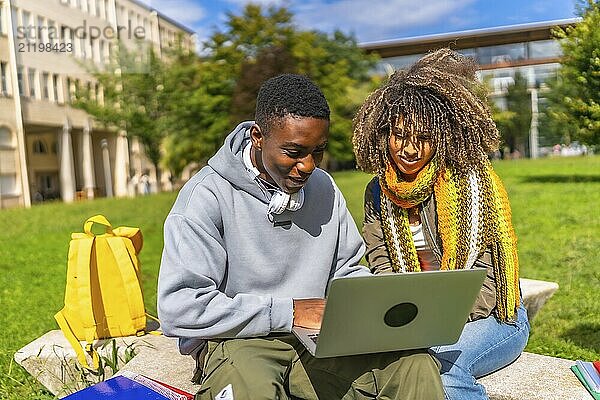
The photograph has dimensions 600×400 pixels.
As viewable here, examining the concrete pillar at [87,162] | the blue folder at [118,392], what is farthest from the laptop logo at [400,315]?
the concrete pillar at [87,162]

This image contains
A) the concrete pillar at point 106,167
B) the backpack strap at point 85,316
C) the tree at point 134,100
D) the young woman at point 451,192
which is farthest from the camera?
the concrete pillar at point 106,167

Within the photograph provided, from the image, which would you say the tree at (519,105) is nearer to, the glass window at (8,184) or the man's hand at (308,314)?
the glass window at (8,184)

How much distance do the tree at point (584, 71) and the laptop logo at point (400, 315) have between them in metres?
11.4

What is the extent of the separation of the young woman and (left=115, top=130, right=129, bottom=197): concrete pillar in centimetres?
3728

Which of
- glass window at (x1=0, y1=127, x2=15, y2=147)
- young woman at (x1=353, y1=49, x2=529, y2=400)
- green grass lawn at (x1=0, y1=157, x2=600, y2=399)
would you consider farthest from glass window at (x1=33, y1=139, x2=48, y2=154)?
young woman at (x1=353, y1=49, x2=529, y2=400)

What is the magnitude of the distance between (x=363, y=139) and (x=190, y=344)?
1008 mm

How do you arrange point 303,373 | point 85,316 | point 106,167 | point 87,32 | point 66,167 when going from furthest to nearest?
point 106,167 → point 87,32 → point 66,167 → point 85,316 → point 303,373

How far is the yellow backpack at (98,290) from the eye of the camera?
2898mm

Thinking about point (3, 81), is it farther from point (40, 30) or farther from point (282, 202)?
point (282, 202)

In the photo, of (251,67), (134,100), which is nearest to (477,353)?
(251,67)

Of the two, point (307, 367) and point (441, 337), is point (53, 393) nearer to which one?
point (307, 367)

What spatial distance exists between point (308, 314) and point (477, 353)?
68cm

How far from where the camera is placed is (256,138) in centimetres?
193

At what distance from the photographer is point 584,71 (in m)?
12.4
